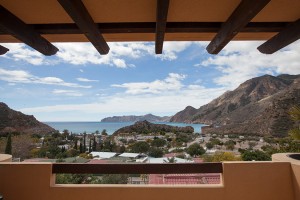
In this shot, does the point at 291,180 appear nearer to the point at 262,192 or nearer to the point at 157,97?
the point at 262,192

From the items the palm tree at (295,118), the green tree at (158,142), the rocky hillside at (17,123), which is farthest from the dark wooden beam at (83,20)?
the green tree at (158,142)

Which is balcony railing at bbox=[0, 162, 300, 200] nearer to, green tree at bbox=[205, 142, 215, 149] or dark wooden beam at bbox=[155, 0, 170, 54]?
dark wooden beam at bbox=[155, 0, 170, 54]

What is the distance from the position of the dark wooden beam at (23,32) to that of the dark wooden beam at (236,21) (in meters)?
1.57

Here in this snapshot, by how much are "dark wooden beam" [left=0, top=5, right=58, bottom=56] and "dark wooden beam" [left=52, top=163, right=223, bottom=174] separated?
1.14 meters

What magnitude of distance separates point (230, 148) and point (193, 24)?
26.1 metres

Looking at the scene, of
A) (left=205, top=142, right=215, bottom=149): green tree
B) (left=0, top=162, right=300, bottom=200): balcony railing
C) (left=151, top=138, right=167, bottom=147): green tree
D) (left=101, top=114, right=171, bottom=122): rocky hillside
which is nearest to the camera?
(left=0, top=162, right=300, bottom=200): balcony railing

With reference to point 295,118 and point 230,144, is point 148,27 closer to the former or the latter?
point 295,118

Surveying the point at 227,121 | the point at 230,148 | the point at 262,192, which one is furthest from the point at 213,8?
the point at 227,121

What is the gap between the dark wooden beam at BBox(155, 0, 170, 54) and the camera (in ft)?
4.70

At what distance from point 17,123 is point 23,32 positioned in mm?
29461

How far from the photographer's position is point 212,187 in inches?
86.5

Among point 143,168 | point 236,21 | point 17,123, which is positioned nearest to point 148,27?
point 236,21

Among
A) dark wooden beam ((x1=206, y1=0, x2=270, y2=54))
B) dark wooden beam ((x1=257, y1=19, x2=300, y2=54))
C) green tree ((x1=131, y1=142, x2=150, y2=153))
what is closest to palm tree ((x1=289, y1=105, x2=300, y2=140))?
dark wooden beam ((x1=257, y1=19, x2=300, y2=54))

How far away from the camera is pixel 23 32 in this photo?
1.88 metres
